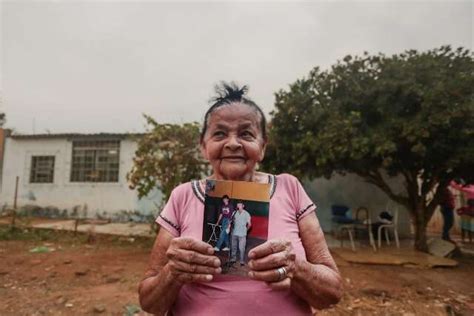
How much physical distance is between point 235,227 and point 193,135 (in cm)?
687

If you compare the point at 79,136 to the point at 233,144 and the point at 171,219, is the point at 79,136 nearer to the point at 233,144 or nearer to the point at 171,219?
the point at 171,219

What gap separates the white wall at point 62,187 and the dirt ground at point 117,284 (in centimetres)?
475

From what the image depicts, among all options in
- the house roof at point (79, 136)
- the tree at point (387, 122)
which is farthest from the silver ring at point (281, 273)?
the house roof at point (79, 136)

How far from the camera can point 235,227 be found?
3.73 ft

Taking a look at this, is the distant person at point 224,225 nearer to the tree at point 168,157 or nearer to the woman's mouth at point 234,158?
the woman's mouth at point 234,158

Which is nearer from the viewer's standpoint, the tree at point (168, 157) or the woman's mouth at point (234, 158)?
the woman's mouth at point (234, 158)

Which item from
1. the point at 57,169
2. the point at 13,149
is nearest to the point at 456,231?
the point at 57,169

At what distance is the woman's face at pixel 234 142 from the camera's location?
150 centimetres

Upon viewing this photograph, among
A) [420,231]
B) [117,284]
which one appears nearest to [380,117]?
[420,231]

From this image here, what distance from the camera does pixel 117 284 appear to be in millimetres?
5316

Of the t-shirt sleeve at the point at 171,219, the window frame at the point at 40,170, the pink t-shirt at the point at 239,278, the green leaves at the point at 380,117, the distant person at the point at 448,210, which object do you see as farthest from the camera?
the window frame at the point at 40,170

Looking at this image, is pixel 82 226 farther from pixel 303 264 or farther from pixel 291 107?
pixel 303 264

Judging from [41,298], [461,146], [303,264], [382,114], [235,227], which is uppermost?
[382,114]

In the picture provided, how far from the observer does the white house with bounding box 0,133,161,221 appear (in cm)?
1307
